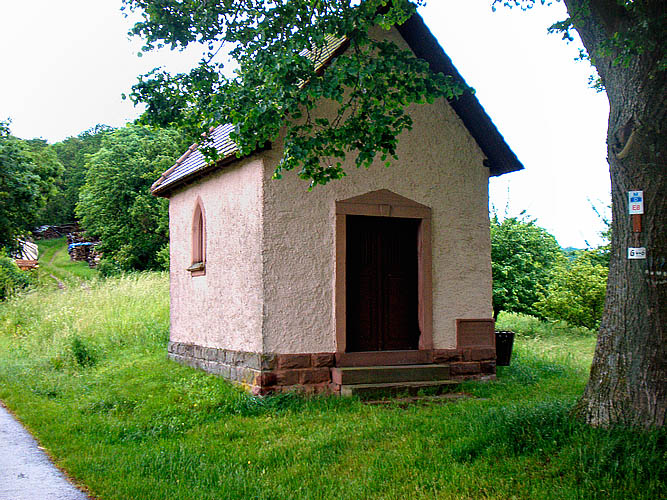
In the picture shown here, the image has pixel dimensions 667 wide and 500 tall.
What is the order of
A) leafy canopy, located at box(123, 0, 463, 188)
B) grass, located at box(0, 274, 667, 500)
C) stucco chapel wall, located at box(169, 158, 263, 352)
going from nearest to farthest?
grass, located at box(0, 274, 667, 500), leafy canopy, located at box(123, 0, 463, 188), stucco chapel wall, located at box(169, 158, 263, 352)

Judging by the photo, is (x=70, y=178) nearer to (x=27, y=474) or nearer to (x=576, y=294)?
(x=576, y=294)

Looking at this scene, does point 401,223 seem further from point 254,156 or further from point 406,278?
point 254,156

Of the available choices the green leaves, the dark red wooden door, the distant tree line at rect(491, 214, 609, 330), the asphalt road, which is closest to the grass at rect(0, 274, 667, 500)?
the asphalt road

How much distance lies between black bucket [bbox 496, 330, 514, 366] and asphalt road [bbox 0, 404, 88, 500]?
813 centimetres

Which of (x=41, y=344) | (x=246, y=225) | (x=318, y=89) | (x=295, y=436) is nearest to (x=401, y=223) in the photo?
(x=246, y=225)

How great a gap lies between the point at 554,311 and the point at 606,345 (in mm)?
13001

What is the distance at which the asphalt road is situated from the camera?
6.16 m

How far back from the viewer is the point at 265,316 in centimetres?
1022

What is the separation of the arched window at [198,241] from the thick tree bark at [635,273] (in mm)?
8084

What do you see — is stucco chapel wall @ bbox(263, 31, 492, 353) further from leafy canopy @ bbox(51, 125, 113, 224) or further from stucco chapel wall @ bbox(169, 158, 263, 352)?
leafy canopy @ bbox(51, 125, 113, 224)

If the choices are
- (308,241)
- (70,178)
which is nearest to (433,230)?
(308,241)

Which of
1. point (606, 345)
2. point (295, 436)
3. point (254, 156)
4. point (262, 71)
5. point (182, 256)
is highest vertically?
point (262, 71)

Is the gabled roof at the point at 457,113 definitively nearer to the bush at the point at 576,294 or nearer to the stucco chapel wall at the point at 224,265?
the stucco chapel wall at the point at 224,265

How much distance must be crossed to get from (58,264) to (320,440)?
53.3m
